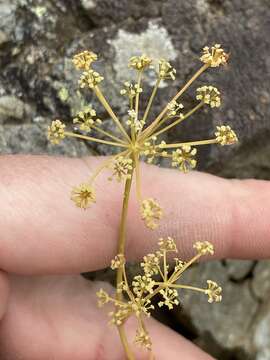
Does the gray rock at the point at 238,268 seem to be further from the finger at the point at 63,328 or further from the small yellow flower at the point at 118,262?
the small yellow flower at the point at 118,262

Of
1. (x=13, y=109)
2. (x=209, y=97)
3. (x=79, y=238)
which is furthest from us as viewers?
(x=13, y=109)

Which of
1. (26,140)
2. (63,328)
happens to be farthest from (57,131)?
(63,328)

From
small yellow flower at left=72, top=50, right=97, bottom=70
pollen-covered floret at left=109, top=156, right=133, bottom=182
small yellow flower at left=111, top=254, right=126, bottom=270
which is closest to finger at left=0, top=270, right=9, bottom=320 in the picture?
small yellow flower at left=111, top=254, right=126, bottom=270

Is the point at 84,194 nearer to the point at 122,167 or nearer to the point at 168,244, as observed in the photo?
the point at 122,167

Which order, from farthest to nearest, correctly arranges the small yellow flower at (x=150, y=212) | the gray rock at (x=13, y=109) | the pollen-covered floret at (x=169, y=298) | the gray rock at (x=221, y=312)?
the gray rock at (x=221, y=312)
the gray rock at (x=13, y=109)
the pollen-covered floret at (x=169, y=298)
the small yellow flower at (x=150, y=212)

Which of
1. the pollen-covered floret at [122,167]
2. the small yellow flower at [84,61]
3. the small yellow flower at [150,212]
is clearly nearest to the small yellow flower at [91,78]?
the small yellow flower at [84,61]

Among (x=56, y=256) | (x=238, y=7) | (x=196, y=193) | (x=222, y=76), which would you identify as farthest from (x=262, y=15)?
(x=56, y=256)
